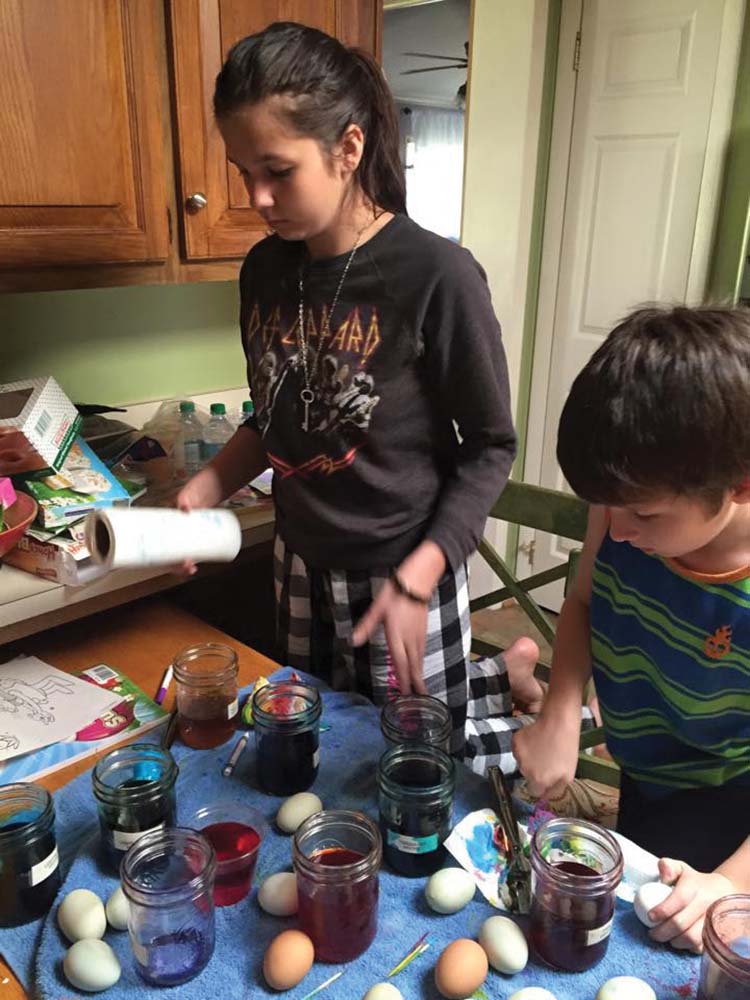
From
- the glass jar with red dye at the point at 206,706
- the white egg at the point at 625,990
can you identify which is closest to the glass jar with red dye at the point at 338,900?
the white egg at the point at 625,990

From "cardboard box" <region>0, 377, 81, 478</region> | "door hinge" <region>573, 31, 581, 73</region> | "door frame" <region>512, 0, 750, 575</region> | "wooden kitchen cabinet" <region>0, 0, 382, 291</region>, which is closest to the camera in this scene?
"wooden kitchen cabinet" <region>0, 0, 382, 291</region>

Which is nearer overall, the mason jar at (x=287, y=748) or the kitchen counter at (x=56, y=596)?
the mason jar at (x=287, y=748)

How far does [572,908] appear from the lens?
29.3 inches

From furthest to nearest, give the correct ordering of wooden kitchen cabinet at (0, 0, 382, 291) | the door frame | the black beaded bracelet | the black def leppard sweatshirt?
the door frame, wooden kitchen cabinet at (0, 0, 382, 291), the black def leppard sweatshirt, the black beaded bracelet

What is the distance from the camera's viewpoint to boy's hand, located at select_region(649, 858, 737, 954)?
77 cm

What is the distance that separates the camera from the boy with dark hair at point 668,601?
73 cm

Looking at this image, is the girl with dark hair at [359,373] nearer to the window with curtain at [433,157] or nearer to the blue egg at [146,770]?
the blue egg at [146,770]

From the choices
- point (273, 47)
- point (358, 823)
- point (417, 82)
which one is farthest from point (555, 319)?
point (417, 82)

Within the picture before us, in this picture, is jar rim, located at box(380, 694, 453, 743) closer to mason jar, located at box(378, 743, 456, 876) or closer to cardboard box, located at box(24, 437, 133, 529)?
mason jar, located at box(378, 743, 456, 876)

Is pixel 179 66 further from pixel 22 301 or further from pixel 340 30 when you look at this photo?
pixel 22 301

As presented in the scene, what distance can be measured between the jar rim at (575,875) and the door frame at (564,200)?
2255mm

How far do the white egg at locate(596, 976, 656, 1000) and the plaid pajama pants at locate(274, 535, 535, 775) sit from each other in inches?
18.2

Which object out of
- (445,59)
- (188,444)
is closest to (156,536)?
(188,444)

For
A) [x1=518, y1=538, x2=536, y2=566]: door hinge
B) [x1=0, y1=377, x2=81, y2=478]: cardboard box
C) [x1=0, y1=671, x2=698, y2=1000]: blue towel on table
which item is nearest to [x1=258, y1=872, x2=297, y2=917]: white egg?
[x1=0, y1=671, x2=698, y2=1000]: blue towel on table
